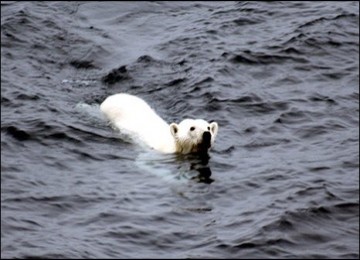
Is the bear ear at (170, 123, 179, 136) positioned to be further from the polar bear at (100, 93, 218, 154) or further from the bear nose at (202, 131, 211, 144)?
the bear nose at (202, 131, 211, 144)

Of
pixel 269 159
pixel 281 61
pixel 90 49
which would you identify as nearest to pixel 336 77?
pixel 281 61

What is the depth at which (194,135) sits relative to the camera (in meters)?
14.6

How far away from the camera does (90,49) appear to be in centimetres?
2027

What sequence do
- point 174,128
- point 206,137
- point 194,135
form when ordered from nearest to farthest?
point 206,137
point 194,135
point 174,128

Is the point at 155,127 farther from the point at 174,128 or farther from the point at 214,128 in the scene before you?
the point at 214,128

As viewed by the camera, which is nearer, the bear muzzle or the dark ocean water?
the dark ocean water

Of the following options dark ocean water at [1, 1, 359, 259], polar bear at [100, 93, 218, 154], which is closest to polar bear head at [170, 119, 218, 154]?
polar bear at [100, 93, 218, 154]

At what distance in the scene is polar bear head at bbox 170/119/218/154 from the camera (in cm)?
1452

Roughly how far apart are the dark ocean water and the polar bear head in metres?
0.29

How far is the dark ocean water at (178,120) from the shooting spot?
1128cm

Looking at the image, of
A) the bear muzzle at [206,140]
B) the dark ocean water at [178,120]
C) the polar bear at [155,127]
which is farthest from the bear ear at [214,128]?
the dark ocean water at [178,120]

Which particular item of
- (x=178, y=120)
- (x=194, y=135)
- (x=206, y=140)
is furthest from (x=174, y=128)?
(x=178, y=120)

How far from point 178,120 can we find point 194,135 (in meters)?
1.91

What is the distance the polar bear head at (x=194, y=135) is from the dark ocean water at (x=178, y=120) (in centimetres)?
29
